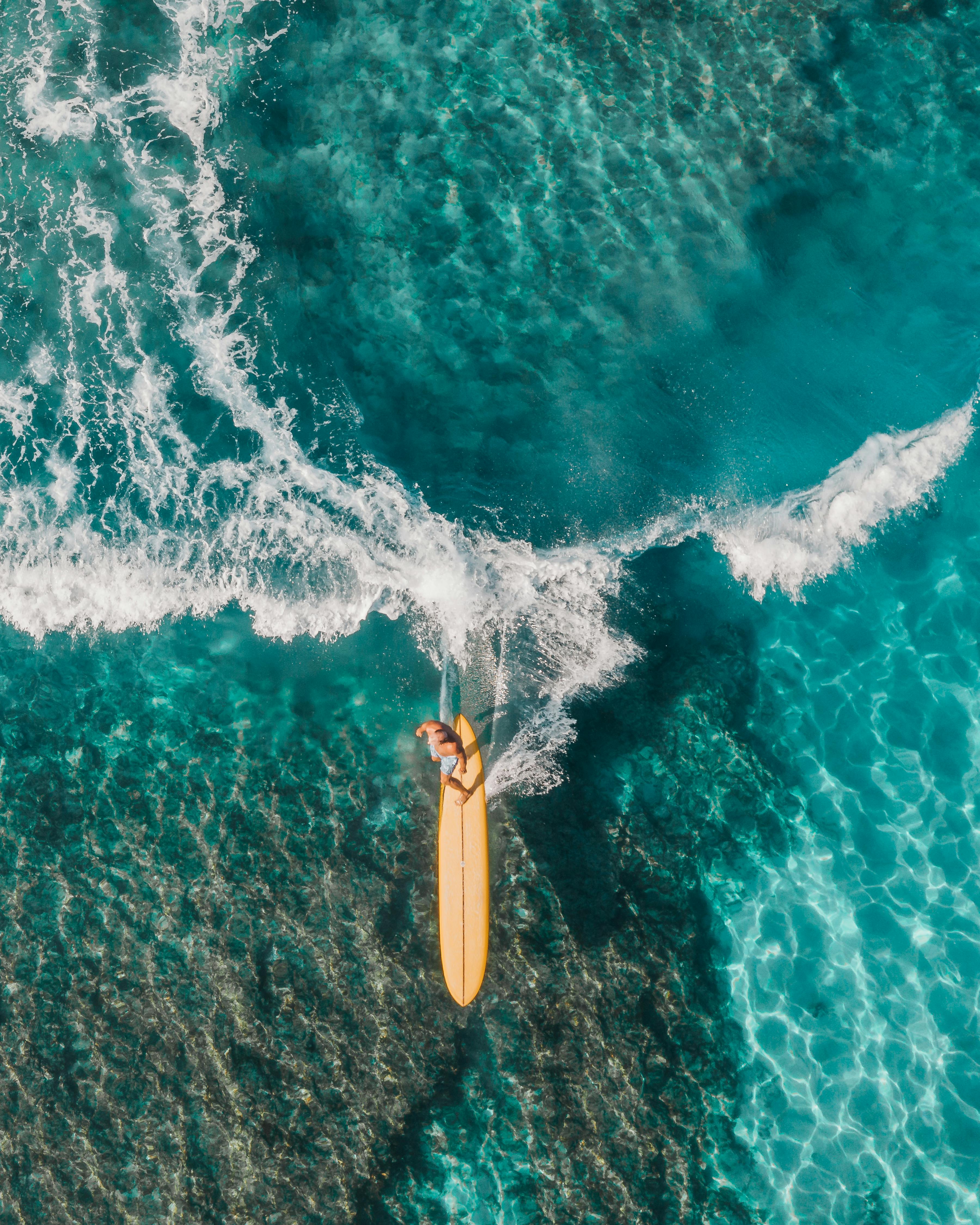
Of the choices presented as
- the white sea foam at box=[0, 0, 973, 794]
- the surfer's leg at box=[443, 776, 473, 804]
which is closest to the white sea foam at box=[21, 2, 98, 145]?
the white sea foam at box=[0, 0, 973, 794]

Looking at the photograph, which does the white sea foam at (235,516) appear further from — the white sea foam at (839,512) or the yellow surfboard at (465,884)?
the yellow surfboard at (465,884)

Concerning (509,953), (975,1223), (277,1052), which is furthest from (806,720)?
(277,1052)

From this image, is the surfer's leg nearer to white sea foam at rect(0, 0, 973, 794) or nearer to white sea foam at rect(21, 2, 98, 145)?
white sea foam at rect(0, 0, 973, 794)

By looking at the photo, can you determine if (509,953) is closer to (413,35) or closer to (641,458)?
(641,458)

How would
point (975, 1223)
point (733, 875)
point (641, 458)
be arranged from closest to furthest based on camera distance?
point (975, 1223), point (733, 875), point (641, 458)

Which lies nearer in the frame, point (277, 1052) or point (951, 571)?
point (277, 1052)

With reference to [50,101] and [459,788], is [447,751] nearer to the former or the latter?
[459,788]

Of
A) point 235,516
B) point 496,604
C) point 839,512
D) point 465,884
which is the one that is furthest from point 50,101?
point 839,512
